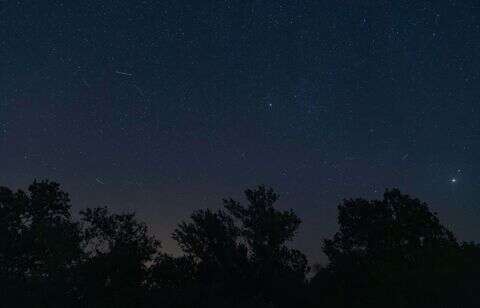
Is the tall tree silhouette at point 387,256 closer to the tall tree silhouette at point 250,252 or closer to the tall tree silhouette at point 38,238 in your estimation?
the tall tree silhouette at point 250,252

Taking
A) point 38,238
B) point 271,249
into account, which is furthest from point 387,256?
point 38,238

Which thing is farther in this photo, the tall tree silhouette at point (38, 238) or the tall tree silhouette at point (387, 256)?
the tall tree silhouette at point (38, 238)

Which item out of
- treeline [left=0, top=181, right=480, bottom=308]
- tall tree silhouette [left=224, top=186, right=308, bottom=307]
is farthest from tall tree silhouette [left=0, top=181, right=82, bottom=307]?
tall tree silhouette [left=224, top=186, right=308, bottom=307]

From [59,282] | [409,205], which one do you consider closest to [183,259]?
[59,282]

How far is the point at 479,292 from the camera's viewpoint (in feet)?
82.8

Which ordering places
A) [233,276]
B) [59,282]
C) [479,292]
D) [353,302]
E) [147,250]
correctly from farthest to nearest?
[147,250] < [233,276] < [59,282] < [353,302] < [479,292]

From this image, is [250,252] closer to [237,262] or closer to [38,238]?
[237,262]

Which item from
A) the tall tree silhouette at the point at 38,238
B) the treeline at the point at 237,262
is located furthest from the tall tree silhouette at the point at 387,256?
the tall tree silhouette at the point at 38,238

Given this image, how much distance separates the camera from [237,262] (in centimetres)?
3925

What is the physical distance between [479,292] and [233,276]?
54.6ft

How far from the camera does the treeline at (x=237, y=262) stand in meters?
28.9

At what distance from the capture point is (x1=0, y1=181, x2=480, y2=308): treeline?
1137 inches

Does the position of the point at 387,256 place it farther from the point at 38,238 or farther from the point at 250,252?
the point at 38,238

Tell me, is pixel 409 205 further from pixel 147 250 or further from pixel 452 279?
pixel 147 250
